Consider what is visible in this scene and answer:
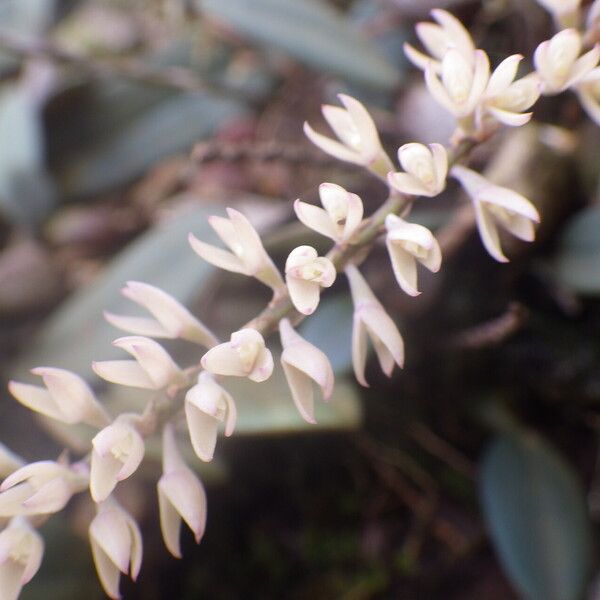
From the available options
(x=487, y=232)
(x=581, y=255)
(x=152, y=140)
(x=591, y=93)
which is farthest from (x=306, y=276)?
(x=152, y=140)

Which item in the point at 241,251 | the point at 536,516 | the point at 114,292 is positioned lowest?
the point at 536,516

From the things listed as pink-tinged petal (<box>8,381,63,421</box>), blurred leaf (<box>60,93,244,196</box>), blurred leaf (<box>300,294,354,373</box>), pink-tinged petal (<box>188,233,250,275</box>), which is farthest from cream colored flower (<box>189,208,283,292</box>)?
blurred leaf (<box>60,93,244,196</box>)

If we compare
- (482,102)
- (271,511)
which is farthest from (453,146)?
(271,511)

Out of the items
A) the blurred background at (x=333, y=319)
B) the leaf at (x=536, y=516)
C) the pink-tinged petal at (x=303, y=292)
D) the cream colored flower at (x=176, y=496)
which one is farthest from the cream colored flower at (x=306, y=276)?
the leaf at (x=536, y=516)

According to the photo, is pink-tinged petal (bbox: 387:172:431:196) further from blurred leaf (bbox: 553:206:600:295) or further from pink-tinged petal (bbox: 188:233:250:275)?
blurred leaf (bbox: 553:206:600:295)

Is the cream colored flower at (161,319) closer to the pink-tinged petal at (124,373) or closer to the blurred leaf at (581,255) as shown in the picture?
the pink-tinged petal at (124,373)

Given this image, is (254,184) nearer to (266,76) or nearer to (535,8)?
(266,76)

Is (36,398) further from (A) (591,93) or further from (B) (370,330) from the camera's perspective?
(A) (591,93)
